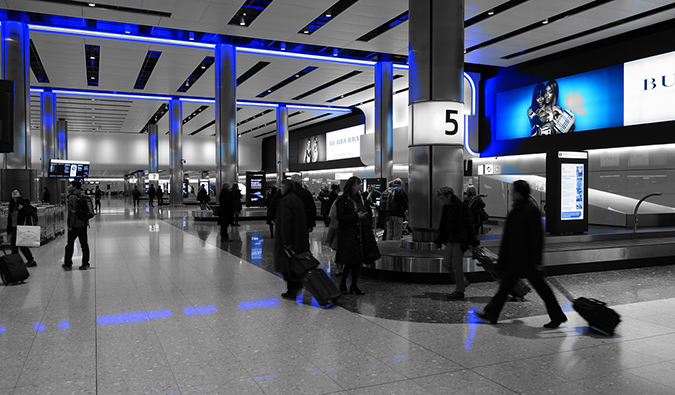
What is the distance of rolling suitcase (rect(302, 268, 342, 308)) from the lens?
6.10m

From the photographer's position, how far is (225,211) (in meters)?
14.4

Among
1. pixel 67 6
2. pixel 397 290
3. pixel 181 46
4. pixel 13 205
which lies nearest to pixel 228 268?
pixel 397 290

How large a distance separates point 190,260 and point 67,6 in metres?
10.2

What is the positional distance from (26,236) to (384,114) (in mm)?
17295

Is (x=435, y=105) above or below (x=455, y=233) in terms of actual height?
above

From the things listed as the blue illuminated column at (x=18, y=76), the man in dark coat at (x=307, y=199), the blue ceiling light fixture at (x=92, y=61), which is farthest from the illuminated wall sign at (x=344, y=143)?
the man in dark coat at (x=307, y=199)

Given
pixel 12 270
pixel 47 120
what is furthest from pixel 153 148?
pixel 12 270

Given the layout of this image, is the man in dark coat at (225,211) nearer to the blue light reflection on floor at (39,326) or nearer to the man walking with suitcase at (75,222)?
the man walking with suitcase at (75,222)

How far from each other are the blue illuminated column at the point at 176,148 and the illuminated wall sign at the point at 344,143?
456 inches

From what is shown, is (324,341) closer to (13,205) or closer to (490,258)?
(490,258)

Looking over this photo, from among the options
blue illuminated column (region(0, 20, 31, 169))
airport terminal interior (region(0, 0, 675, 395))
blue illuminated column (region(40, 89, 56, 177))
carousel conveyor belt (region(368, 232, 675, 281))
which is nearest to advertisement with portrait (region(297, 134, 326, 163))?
airport terminal interior (region(0, 0, 675, 395))

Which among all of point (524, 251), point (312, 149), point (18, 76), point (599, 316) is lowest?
point (599, 316)

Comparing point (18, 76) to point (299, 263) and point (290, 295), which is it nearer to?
point (290, 295)

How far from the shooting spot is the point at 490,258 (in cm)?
636
